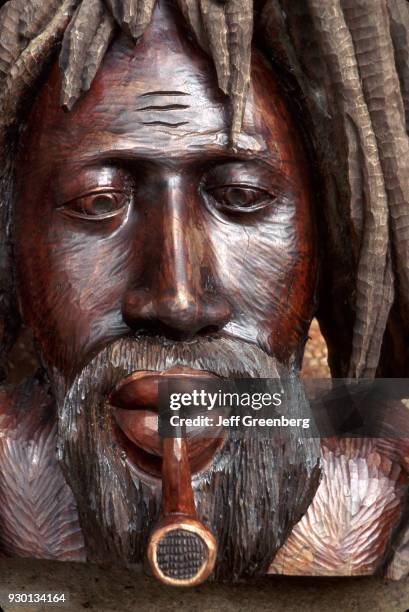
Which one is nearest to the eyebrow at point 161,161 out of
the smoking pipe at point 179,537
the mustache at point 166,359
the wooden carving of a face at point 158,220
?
the wooden carving of a face at point 158,220

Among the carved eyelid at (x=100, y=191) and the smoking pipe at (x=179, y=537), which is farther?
the carved eyelid at (x=100, y=191)

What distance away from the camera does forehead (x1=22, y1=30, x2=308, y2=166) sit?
3.71 ft

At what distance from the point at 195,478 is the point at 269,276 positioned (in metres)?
0.22

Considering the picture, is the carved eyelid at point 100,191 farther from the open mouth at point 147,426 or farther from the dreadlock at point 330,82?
the open mouth at point 147,426

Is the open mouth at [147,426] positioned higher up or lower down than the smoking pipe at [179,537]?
higher up

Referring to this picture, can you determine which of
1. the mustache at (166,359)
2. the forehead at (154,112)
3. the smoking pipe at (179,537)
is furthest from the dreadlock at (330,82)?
the smoking pipe at (179,537)

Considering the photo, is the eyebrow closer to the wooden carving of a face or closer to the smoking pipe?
the wooden carving of a face

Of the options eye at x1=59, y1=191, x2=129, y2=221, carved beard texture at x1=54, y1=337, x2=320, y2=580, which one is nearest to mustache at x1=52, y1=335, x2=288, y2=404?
carved beard texture at x1=54, y1=337, x2=320, y2=580

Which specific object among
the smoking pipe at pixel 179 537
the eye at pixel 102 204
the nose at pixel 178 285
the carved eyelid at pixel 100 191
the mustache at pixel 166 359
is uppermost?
the carved eyelid at pixel 100 191

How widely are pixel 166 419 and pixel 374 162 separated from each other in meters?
0.35

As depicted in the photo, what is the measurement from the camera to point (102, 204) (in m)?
1.15

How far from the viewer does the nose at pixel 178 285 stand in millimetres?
1100

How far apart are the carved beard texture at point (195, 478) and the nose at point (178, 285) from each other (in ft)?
0.07

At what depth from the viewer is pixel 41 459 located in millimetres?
1229
